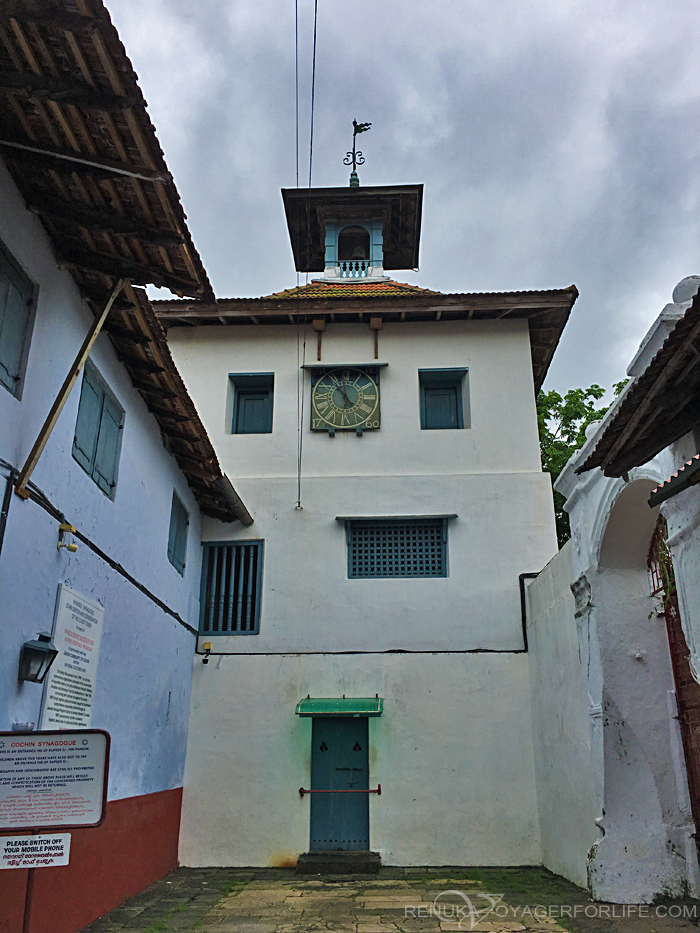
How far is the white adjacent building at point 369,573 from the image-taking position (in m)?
9.44

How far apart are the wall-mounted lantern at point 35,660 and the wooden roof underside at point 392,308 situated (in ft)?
23.8

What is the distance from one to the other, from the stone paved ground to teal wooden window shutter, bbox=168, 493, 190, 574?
3506mm

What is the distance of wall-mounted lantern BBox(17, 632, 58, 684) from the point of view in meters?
5.18

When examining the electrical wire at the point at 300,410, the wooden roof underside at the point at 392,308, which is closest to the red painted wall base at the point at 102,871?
the electrical wire at the point at 300,410

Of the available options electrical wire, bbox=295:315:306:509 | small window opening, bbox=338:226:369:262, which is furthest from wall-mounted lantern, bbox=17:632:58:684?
small window opening, bbox=338:226:369:262

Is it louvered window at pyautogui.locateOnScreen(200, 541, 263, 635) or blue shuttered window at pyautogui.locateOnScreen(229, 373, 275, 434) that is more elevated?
blue shuttered window at pyautogui.locateOnScreen(229, 373, 275, 434)

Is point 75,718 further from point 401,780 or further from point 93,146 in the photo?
point 401,780

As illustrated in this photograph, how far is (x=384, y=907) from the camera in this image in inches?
277

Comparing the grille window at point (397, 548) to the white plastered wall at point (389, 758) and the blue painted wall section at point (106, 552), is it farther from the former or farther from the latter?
the blue painted wall section at point (106, 552)

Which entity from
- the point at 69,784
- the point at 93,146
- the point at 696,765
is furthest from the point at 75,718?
the point at 696,765

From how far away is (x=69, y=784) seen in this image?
4.09 metres

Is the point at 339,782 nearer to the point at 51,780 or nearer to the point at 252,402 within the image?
the point at 252,402

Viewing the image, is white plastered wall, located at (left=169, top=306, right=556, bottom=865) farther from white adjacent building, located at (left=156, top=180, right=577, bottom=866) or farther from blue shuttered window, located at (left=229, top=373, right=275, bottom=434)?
blue shuttered window, located at (left=229, top=373, right=275, bottom=434)

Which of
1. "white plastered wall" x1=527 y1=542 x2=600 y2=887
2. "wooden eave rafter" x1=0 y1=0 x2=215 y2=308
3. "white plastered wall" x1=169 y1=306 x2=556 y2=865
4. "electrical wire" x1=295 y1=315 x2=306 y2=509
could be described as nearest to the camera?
"wooden eave rafter" x1=0 y1=0 x2=215 y2=308
